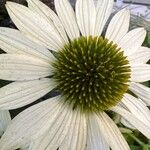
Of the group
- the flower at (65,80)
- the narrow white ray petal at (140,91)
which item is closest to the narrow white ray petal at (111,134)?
the flower at (65,80)

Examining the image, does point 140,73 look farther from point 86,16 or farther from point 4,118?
point 4,118

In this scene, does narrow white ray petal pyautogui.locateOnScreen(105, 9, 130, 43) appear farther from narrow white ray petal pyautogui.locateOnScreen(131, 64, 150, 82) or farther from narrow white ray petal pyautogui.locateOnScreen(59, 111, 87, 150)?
narrow white ray petal pyautogui.locateOnScreen(59, 111, 87, 150)

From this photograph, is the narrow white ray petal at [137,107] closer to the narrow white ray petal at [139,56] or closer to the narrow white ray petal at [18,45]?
the narrow white ray petal at [139,56]

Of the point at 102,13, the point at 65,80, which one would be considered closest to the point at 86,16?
the point at 102,13

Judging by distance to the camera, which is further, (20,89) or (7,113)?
(7,113)

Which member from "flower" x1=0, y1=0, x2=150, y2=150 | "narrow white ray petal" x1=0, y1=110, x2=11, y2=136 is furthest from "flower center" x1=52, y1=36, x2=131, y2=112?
"narrow white ray petal" x1=0, y1=110, x2=11, y2=136

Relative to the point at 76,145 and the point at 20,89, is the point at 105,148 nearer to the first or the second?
the point at 76,145

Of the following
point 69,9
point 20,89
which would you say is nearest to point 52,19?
point 69,9

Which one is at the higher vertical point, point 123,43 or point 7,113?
point 123,43

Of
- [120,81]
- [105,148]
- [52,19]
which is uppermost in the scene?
[52,19]
